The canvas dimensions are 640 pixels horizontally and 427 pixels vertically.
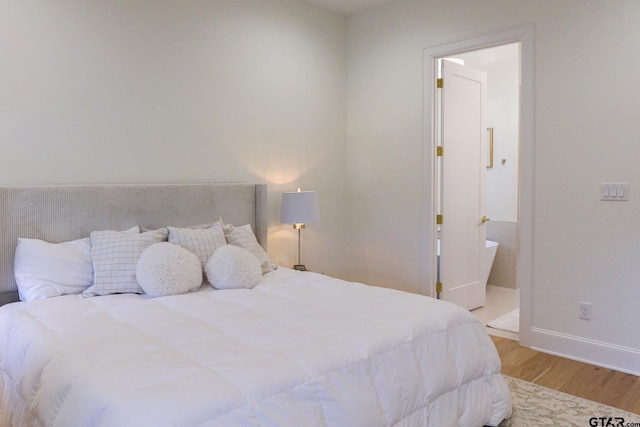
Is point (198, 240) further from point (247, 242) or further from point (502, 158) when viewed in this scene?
point (502, 158)

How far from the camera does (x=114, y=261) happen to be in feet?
9.02

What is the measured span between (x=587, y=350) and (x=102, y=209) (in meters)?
3.37

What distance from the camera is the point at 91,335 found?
1970 millimetres

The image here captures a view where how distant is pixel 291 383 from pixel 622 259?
2.56 meters

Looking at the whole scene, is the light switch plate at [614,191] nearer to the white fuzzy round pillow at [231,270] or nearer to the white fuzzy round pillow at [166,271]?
the white fuzzy round pillow at [231,270]

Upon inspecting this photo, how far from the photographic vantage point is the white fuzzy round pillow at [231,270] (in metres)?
2.87

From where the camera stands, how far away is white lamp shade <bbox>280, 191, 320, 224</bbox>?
3875mm

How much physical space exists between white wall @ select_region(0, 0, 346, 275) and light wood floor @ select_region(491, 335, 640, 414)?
1.95 metres

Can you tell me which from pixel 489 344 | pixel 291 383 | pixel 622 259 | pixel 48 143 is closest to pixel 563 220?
pixel 622 259

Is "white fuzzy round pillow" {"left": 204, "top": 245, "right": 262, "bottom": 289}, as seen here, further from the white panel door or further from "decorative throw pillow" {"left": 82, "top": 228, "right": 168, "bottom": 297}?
the white panel door

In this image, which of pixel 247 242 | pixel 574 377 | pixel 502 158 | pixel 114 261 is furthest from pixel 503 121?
pixel 114 261

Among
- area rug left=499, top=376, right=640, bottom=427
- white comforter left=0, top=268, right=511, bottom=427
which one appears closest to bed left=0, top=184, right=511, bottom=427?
white comforter left=0, top=268, right=511, bottom=427

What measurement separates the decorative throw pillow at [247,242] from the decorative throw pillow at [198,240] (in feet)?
0.50

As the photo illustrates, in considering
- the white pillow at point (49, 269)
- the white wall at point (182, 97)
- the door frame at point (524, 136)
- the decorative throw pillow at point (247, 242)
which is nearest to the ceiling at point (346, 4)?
the white wall at point (182, 97)
